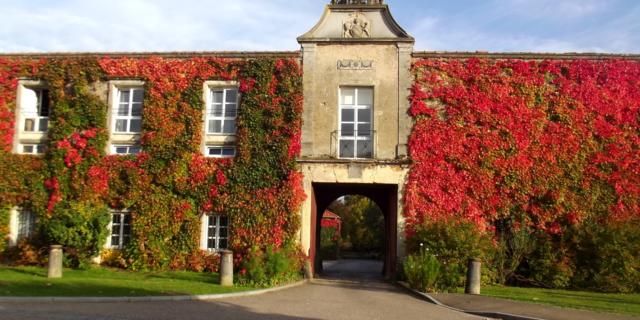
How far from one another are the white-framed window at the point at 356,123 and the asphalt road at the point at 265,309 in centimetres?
604

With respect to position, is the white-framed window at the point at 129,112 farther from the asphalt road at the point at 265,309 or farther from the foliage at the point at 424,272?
the foliage at the point at 424,272

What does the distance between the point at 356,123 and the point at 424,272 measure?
619 centimetres

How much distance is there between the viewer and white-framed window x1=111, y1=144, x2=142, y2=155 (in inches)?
794

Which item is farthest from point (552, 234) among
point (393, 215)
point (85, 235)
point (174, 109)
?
point (85, 235)

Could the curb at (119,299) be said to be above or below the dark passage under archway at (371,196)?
below

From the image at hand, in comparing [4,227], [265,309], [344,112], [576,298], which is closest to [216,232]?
[344,112]

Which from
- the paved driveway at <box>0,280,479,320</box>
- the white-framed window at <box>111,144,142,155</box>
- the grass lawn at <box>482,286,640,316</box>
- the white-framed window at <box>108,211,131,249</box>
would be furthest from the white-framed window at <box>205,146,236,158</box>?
the grass lawn at <box>482,286,640,316</box>

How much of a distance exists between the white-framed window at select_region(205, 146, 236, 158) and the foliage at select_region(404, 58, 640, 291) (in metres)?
6.35

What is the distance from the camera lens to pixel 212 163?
63.8 ft

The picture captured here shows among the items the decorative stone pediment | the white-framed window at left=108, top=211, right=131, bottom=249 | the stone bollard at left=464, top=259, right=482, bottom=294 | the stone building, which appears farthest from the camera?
the white-framed window at left=108, top=211, right=131, bottom=249

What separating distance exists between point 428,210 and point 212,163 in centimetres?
749

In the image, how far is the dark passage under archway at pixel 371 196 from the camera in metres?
19.2

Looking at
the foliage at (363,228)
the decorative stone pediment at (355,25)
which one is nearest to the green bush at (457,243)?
the decorative stone pediment at (355,25)

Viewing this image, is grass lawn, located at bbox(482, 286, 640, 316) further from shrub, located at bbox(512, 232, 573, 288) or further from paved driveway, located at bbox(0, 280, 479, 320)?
paved driveway, located at bbox(0, 280, 479, 320)
